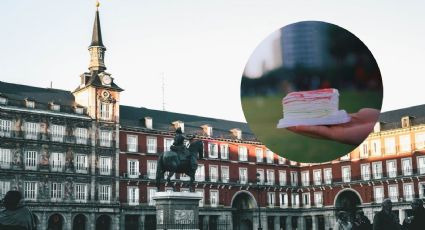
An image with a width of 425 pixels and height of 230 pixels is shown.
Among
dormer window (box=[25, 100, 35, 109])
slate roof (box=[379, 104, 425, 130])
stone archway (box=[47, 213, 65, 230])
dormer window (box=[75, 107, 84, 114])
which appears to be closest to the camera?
stone archway (box=[47, 213, 65, 230])

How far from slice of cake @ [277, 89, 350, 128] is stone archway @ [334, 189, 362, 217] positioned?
67145mm

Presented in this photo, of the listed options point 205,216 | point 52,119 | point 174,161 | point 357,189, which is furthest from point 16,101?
point 357,189

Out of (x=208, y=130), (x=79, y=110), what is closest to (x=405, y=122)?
(x=208, y=130)

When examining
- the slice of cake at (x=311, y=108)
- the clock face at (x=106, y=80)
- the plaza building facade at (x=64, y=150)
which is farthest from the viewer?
the clock face at (x=106, y=80)

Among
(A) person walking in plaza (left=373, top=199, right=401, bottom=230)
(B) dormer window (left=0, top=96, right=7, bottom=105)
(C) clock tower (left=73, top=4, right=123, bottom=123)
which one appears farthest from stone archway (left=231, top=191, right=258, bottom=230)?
(A) person walking in plaza (left=373, top=199, right=401, bottom=230)

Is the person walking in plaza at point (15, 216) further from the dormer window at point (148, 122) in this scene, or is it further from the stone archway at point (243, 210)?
the stone archway at point (243, 210)

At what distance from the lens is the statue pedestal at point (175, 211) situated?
26.6 m

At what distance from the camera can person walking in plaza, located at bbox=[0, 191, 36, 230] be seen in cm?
912

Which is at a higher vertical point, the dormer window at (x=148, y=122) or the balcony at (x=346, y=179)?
the dormer window at (x=148, y=122)

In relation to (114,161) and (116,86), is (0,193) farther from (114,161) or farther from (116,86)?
(116,86)

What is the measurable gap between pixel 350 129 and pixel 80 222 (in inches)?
2070

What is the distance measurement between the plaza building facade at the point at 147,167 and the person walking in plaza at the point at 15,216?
158ft

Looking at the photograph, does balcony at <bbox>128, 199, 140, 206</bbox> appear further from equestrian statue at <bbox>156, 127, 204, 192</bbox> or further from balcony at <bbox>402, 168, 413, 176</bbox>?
equestrian statue at <bbox>156, 127, 204, 192</bbox>

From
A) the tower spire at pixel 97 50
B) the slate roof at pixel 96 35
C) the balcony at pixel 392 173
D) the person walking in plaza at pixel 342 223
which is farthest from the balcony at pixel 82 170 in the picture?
the person walking in plaza at pixel 342 223
